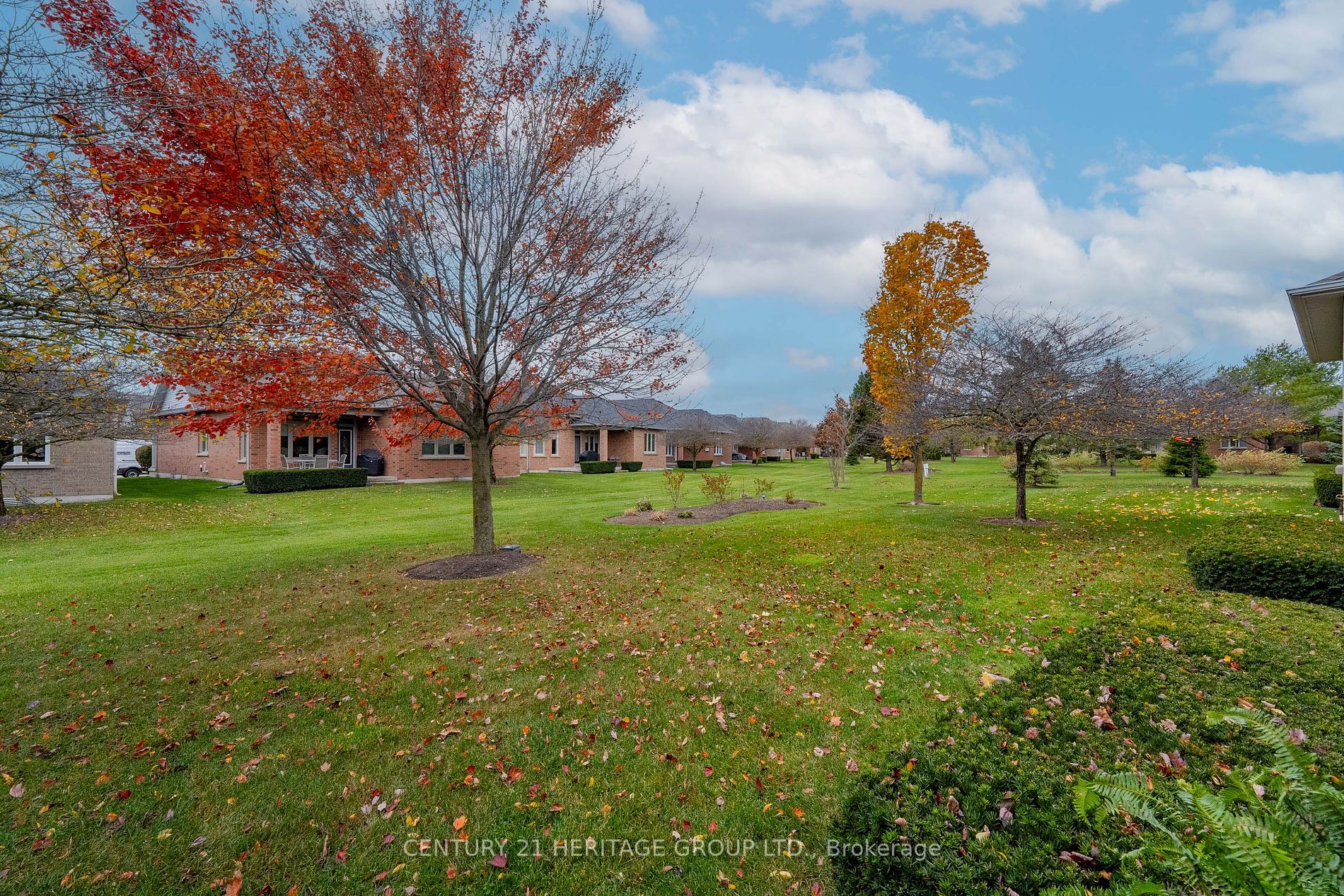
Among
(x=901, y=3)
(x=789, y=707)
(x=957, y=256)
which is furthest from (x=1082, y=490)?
(x=789, y=707)

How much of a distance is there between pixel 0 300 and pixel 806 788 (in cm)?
624

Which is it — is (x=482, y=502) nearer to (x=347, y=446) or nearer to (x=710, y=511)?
(x=710, y=511)

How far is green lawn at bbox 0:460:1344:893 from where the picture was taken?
306 cm

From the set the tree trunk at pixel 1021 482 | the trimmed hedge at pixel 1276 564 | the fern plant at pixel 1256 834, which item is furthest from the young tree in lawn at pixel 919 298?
the fern plant at pixel 1256 834

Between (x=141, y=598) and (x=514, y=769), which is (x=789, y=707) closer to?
(x=514, y=769)

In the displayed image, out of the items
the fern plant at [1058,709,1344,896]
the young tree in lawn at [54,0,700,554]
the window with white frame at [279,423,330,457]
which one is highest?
the young tree in lawn at [54,0,700,554]

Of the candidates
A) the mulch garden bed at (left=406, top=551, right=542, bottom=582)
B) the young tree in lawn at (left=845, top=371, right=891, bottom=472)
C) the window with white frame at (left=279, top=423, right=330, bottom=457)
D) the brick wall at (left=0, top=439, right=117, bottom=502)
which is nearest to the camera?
the mulch garden bed at (left=406, top=551, right=542, bottom=582)

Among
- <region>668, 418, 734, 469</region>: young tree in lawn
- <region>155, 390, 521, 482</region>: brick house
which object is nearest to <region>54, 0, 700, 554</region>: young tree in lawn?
<region>155, 390, 521, 482</region>: brick house

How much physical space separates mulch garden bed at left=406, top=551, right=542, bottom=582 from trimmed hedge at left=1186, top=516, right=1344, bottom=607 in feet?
30.6

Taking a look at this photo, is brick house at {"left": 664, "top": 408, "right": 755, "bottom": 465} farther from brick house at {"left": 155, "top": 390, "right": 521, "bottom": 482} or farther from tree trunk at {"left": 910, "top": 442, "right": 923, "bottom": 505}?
tree trunk at {"left": 910, "top": 442, "right": 923, "bottom": 505}

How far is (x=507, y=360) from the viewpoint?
8.55m

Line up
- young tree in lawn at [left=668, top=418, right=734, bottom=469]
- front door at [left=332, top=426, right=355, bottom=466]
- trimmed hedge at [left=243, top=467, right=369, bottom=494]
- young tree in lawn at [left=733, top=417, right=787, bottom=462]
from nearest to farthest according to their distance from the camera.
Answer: trimmed hedge at [left=243, top=467, right=369, bottom=494] < front door at [left=332, top=426, right=355, bottom=466] < young tree in lawn at [left=668, top=418, right=734, bottom=469] < young tree in lawn at [left=733, top=417, right=787, bottom=462]

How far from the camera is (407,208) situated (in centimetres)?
769

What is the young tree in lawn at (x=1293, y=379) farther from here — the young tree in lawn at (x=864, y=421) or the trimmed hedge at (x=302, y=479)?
the trimmed hedge at (x=302, y=479)
